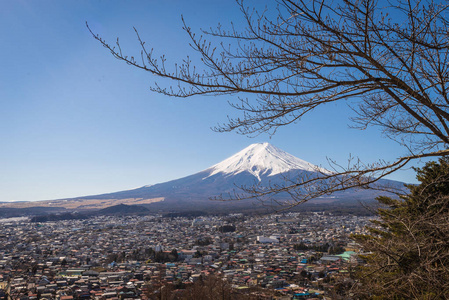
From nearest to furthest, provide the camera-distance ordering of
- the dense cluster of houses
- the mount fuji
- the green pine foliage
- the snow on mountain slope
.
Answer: the green pine foliage, the dense cluster of houses, the mount fuji, the snow on mountain slope

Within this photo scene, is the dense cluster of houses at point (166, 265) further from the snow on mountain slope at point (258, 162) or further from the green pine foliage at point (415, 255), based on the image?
the snow on mountain slope at point (258, 162)

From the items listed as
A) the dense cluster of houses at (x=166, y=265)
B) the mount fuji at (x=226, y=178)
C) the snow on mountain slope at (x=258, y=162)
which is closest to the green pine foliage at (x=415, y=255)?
the dense cluster of houses at (x=166, y=265)

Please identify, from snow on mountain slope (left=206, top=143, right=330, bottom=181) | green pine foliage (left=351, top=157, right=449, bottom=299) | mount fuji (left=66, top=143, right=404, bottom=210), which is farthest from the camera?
snow on mountain slope (left=206, top=143, right=330, bottom=181)

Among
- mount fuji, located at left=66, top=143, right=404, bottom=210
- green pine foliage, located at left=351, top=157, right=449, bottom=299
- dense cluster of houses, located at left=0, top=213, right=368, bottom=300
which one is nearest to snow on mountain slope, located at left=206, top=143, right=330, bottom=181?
mount fuji, located at left=66, top=143, right=404, bottom=210

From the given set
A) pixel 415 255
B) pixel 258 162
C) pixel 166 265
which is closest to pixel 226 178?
pixel 258 162

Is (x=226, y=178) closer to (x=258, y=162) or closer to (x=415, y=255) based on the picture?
(x=258, y=162)

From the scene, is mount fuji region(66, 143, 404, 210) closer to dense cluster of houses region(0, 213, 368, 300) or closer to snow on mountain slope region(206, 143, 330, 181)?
snow on mountain slope region(206, 143, 330, 181)

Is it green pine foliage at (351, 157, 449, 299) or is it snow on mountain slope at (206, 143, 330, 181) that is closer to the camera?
green pine foliage at (351, 157, 449, 299)

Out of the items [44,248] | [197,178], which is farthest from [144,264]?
[197,178]
